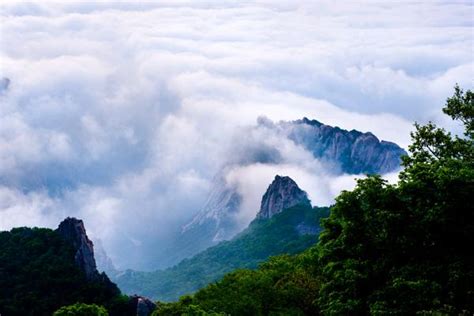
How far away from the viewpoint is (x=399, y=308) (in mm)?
33406

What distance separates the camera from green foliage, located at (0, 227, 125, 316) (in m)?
94.0

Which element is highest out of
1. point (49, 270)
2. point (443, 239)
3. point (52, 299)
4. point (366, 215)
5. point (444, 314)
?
point (49, 270)

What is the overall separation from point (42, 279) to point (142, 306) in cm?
1872

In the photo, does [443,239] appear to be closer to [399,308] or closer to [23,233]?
[399,308]

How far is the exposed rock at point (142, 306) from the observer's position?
3898 inches

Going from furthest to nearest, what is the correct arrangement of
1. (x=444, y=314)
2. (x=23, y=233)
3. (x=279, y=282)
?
(x=23, y=233), (x=279, y=282), (x=444, y=314)

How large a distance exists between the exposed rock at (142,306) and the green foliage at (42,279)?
2388 millimetres

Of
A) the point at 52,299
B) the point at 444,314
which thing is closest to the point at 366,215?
the point at 444,314

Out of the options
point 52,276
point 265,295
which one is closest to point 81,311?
point 265,295

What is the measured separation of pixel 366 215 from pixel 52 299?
73057 millimetres

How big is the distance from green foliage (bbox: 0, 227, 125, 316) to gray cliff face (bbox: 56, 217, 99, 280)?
1561 mm

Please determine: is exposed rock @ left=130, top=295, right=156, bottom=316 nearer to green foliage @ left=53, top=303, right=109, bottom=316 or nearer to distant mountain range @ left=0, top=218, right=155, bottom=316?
distant mountain range @ left=0, top=218, right=155, bottom=316

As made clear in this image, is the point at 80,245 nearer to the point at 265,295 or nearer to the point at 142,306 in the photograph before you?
the point at 142,306

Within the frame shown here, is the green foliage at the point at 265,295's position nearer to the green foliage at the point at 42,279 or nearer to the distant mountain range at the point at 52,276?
the distant mountain range at the point at 52,276
